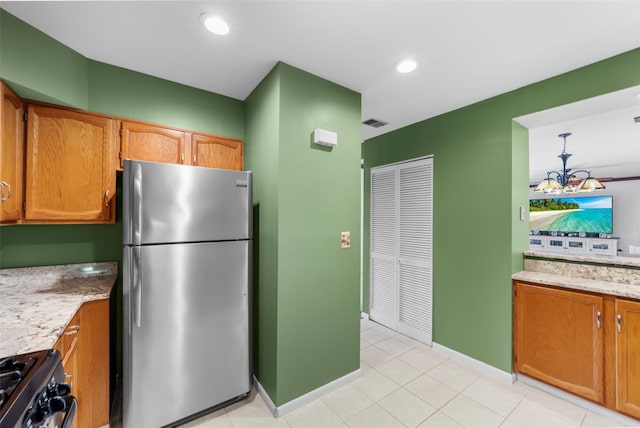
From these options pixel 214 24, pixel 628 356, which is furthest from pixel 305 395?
pixel 214 24

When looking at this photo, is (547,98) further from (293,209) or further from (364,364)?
(364,364)

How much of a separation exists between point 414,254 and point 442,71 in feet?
6.52

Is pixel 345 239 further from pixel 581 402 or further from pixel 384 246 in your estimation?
pixel 581 402

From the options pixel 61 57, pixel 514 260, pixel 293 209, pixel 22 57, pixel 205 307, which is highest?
pixel 61 57

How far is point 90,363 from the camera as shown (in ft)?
5.22

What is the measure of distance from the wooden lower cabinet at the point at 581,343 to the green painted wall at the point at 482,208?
0.15m

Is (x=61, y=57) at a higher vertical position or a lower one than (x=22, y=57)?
higher

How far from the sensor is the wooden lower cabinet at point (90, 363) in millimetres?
1491

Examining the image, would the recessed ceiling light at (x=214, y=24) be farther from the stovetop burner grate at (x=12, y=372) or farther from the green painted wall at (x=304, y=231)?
the stovetop burner grate at (x=12, y=372)

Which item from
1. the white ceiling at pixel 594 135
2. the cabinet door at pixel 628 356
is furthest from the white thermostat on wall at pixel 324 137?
the cabinet door at pixel 628 356

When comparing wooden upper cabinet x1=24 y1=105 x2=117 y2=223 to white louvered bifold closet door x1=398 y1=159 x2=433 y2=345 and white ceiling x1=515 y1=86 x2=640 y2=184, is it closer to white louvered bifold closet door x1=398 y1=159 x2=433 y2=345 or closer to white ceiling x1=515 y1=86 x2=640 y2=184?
white louvered bifold closet door x1=398 y1=159 x2=433 y2=345

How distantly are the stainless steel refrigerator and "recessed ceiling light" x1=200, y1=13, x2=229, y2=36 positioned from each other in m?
0.88

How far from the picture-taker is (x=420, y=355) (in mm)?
2799

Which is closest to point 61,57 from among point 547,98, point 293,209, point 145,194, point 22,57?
point 22,57
